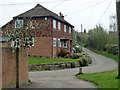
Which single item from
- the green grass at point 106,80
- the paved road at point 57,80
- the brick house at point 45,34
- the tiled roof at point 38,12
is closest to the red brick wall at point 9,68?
the paved road at point 57,80

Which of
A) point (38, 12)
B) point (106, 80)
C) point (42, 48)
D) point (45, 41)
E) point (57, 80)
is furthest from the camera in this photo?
point (38, 12)

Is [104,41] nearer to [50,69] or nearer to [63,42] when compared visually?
[63,42]

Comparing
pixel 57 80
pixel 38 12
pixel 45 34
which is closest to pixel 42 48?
pixel 45 34

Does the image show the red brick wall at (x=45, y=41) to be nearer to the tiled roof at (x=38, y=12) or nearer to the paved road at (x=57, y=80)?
the tiled roof at (x=38, y=12)

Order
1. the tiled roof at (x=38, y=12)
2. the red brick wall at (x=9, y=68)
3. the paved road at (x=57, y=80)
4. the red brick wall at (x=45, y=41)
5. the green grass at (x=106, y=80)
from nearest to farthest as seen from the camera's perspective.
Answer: the red brick wall at (x=9, y=68)
the green grass at (x=106, y=80)
the paved road at (x=57, y=80)
the red brick wall at (x=45, y=41)
the tiled roof at (x=38, y=12)


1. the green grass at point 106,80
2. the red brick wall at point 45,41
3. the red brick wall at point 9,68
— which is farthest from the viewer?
the red brick wall at point 45,41

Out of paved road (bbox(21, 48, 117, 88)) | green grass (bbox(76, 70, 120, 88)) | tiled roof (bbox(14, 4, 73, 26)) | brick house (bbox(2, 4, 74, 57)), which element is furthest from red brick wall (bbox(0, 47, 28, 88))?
tiled roof (bbox(14, 4, 73, 26))

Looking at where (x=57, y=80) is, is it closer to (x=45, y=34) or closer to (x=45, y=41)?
(x=45, y=41)

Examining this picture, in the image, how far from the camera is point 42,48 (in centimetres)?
2681

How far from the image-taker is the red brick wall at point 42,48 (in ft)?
86.9

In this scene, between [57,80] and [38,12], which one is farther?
[38,12]

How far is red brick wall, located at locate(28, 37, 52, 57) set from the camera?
86.9ft

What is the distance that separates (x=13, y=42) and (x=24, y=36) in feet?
2.44

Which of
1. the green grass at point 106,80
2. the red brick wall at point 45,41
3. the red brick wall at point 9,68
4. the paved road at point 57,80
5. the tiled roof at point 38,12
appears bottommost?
the paved road at point 57,80
